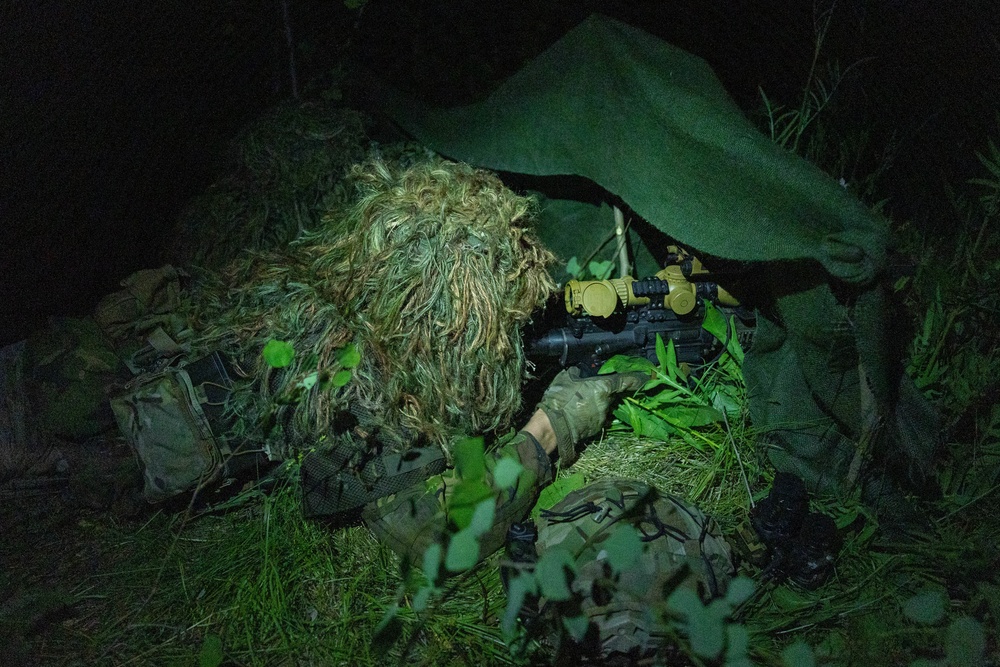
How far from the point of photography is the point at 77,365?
6.47 feet

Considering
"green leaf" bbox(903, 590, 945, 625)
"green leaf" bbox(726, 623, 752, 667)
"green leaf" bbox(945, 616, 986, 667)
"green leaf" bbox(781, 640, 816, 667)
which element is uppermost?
"green leaf" bbox(726, 623, 752, 667)

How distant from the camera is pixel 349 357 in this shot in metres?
1.84

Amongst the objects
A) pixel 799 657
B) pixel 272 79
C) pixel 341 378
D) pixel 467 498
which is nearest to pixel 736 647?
pixel 799 657

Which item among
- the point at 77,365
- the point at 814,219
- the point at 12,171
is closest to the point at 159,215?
the point at 12,171

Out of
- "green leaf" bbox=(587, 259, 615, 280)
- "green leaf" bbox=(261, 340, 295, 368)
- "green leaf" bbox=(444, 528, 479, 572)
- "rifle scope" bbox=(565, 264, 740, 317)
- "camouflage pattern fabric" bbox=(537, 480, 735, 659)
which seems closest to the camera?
"green leaf" bbox=(444, 528, 479, 572)

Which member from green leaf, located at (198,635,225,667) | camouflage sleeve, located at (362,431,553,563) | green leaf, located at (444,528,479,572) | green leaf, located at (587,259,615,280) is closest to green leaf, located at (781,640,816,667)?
green leaf, located at (444,528,479,572)

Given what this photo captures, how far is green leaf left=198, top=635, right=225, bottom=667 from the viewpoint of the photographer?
1602 mm

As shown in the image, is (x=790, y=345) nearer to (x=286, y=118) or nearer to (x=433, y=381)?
(x=433, y=381)

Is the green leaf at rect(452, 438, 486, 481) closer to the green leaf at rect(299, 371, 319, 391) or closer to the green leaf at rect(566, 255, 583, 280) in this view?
the green leaf at rect(299, 371, 319, 391)

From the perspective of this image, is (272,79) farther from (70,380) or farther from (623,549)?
(623,549)

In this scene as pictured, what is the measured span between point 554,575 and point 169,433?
133 centimetres

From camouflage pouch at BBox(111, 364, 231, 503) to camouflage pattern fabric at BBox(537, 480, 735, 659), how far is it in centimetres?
112

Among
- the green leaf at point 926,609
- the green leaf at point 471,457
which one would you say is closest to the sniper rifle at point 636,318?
the green leaf at point 471,457

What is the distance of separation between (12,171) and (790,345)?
2.74m
